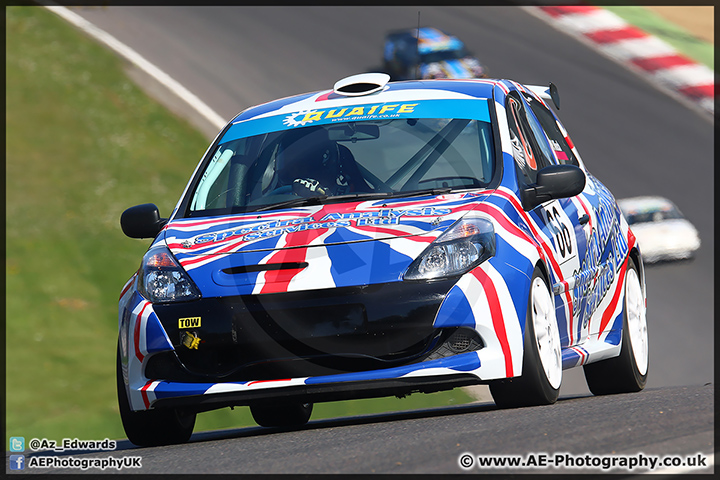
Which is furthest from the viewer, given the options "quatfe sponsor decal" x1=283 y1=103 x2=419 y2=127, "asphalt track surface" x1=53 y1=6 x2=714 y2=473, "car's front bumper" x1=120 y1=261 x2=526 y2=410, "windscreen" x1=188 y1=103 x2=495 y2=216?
"asphalt track surface" x1=53 y1=6 x2=714 y2=473

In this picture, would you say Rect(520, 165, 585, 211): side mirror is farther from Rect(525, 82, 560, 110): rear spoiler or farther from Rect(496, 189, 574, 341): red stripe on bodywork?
Rect(525, 82, 560, 110): rear spoiler

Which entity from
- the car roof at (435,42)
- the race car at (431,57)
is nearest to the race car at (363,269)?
the race car at (431,57)

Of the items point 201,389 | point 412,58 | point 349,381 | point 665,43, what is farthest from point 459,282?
point 665,43

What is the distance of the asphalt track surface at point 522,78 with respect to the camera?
18641 mm

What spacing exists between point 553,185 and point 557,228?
371mm

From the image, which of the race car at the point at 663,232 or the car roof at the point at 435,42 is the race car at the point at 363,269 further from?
the car roof at the point at 435,42

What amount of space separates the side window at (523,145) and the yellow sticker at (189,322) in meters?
1.85

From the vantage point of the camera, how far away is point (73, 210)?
17.3 metres

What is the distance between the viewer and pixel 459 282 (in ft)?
17.6

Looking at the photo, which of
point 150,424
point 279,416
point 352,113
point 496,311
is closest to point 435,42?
point 279,416

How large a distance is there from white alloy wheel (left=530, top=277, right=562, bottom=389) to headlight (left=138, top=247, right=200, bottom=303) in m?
1.62

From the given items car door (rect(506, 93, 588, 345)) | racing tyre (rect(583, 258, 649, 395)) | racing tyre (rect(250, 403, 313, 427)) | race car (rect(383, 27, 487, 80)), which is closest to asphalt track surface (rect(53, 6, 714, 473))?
race car (rect(383, 27, 487, 80))

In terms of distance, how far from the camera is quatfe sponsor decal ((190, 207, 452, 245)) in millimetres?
5621

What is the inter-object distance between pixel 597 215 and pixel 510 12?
74.8ft
